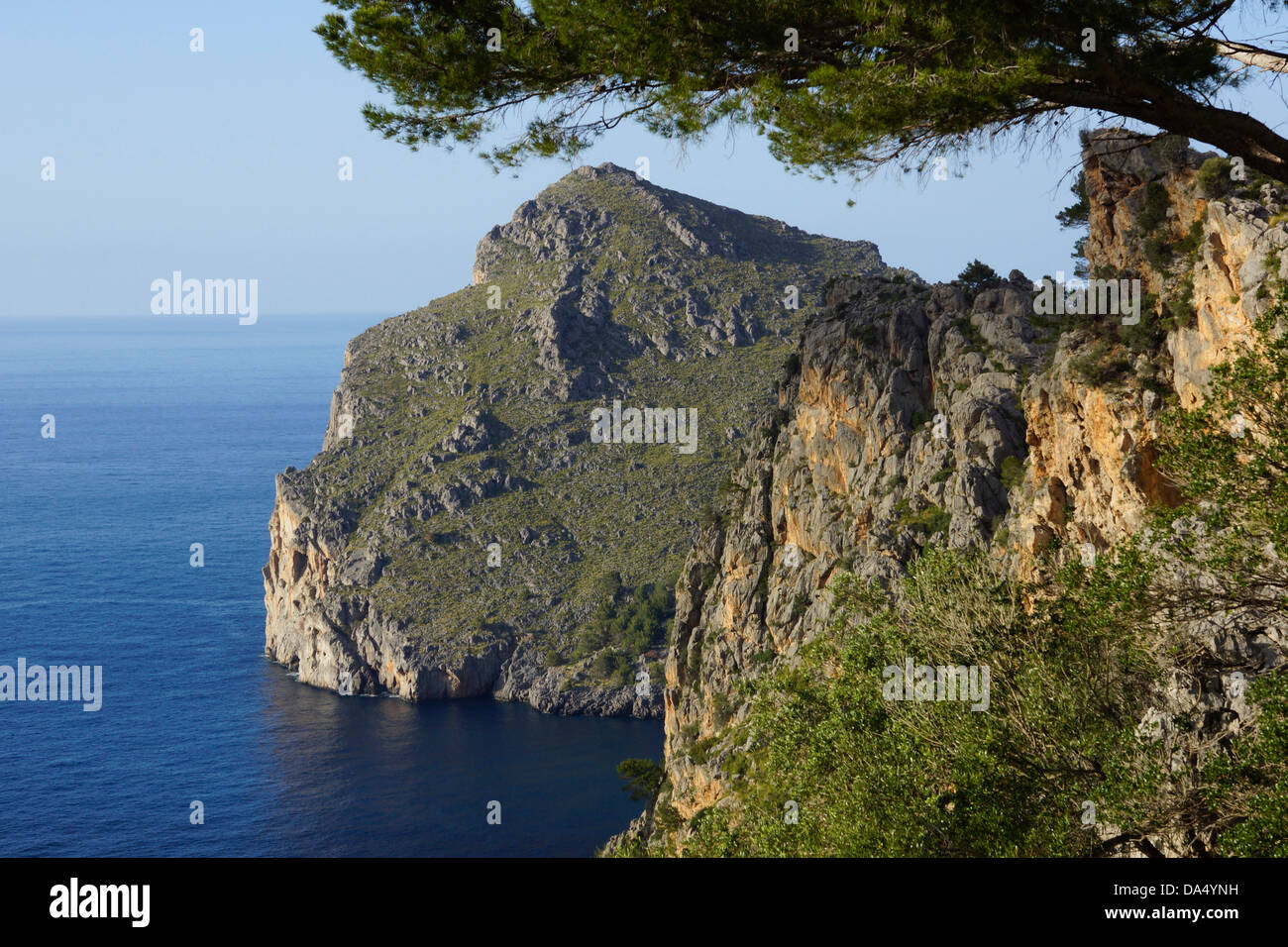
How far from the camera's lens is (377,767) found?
418ft

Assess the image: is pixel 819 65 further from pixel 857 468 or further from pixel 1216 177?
pixel 857 468

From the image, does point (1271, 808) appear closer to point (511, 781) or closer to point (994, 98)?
point (994, 98)

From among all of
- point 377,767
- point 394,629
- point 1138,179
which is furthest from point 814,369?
point 394,629

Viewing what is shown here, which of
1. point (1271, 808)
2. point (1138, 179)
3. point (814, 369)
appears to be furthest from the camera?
point (814, 369)
